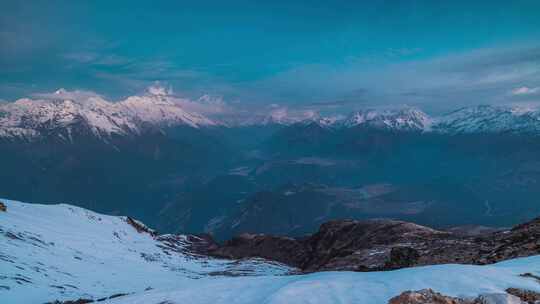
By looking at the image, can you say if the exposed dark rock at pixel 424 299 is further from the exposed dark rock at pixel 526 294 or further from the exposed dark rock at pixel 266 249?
the exposed dark rock at pixel 266 249

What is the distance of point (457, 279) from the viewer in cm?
1471

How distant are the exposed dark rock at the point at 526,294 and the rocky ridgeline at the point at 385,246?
1736 cm

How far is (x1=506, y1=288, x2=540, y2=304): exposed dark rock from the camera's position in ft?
42.6

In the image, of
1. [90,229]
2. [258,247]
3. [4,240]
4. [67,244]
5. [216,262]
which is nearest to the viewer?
[4,240]

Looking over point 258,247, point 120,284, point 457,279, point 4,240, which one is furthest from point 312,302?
point 258,247

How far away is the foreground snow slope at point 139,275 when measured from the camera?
49.9 ft

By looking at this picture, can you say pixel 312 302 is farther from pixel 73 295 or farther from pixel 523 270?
pixel 73 295

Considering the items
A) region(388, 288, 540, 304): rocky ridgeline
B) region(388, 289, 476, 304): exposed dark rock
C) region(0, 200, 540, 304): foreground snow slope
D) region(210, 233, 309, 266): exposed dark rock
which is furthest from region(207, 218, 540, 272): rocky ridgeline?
region(388, 289, 476, 304): exposed dark rock

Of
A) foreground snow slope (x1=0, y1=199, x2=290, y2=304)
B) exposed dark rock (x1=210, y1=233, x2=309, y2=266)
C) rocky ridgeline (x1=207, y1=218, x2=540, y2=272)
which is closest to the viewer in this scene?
rocky ridgeline (x1=207, y1=218, x2=540, y2=272)

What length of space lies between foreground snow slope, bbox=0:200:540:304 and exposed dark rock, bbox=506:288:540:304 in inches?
14.5

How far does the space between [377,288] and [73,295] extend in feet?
127

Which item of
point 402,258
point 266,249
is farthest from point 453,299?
point 266,249

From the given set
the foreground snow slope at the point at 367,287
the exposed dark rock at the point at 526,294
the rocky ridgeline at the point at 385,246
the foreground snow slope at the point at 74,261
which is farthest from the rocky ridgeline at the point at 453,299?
the rocky ridgeline at the point at 385,246

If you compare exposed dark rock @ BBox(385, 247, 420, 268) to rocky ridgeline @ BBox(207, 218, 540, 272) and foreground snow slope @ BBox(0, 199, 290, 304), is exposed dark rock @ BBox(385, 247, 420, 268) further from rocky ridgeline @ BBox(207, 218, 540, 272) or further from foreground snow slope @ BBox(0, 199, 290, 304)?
foreground snow slope @ BBox(0, 199, 290, 304)
